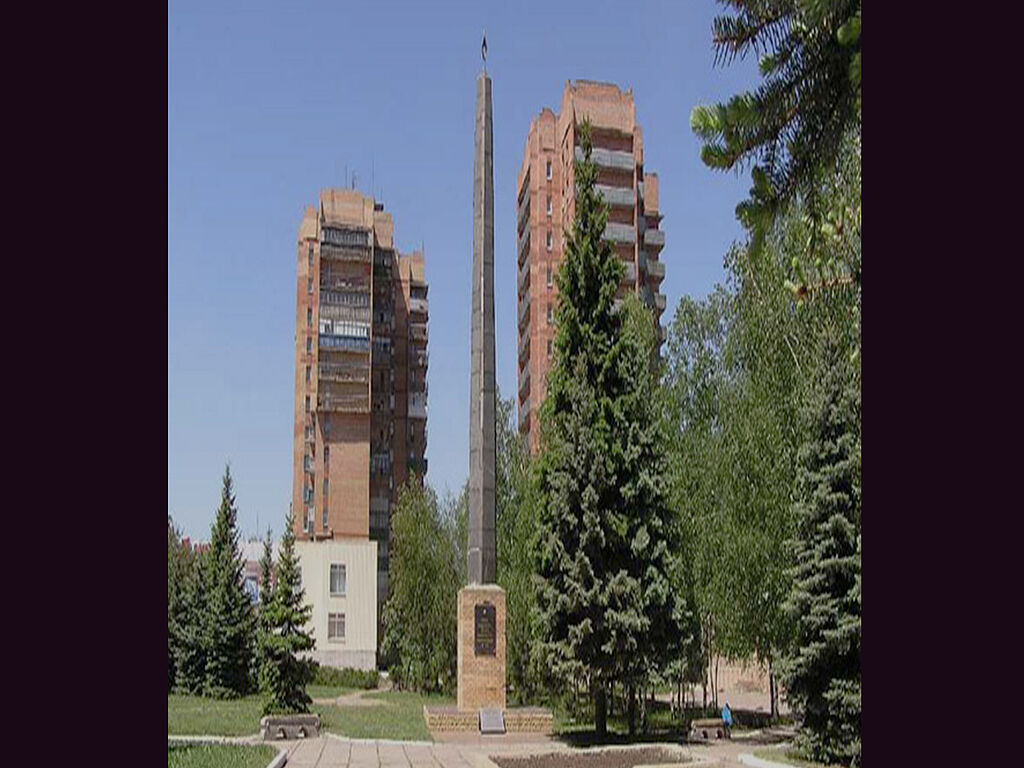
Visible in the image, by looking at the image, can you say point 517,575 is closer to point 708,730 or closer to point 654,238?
point 708,730

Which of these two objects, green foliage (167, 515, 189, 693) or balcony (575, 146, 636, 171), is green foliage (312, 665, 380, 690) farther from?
balcony (575, 146, 636, 171)

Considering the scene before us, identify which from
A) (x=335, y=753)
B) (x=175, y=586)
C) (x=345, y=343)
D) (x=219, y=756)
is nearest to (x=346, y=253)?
(x=345, y=343)

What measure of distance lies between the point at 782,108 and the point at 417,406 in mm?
48203

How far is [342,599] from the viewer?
35.2 metres

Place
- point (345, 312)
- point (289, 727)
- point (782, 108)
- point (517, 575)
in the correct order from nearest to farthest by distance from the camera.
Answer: point (782, 108) < point (289, 727) < point (517, 575) < point (345, 312)

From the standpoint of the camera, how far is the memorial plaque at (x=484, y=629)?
59.2 feet

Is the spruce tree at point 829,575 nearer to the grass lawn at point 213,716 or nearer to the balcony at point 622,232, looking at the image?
the grass lawn at point 213,716

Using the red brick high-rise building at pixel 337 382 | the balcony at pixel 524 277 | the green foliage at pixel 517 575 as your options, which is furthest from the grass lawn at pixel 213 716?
the balcony at pixel 524 277

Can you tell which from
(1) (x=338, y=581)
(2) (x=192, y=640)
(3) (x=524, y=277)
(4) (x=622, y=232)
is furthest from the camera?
(3) (x=524, y=277)

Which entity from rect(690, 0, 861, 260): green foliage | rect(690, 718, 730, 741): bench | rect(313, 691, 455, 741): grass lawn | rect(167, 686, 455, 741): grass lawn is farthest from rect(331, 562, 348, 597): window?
rect(690, 0, 861, 260): green foliage

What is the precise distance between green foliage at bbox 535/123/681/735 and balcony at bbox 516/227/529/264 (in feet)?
92.8

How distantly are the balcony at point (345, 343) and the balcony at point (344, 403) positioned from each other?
6.38 feet

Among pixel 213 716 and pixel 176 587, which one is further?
pixel 176 587

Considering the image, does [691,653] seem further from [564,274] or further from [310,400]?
[310,400]
